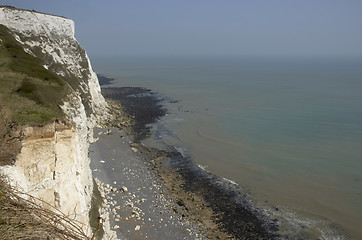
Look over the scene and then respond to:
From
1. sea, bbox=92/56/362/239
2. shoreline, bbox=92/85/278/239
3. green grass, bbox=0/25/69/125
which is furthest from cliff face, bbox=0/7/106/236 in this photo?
sea, bbox=92/56/362/239

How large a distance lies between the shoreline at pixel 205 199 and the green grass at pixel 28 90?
1159cm

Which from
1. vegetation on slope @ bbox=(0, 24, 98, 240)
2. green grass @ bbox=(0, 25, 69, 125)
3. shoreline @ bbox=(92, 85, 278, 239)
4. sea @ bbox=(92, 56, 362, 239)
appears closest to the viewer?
vegetation on slope @ bbox=(0, 24, 98, 240)

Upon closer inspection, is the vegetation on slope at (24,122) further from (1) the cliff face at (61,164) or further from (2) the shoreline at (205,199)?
(2) the shoreline at (205,199)

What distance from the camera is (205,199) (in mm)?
22594

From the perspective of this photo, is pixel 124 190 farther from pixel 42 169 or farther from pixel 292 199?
pixel 292 199

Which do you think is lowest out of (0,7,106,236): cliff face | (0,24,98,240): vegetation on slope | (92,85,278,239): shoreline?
(92,85,278,239): shoreline

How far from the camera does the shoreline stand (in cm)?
1889

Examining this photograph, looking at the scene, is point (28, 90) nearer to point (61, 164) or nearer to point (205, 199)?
point (61, 164)

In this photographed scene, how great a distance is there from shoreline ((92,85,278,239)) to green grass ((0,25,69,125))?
11591 millimetres

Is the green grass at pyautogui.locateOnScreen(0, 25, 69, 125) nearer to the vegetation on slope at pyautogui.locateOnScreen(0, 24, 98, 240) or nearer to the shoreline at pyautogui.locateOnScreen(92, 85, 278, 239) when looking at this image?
the vegetation on slope at pyautogui.locateOnScreen(0, 24, 98, 240)

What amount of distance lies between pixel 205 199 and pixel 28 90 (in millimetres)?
15410

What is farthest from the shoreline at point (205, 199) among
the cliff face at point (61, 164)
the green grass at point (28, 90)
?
the green grass at point (28, 90)

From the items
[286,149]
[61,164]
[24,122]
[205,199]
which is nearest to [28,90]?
[24,122]

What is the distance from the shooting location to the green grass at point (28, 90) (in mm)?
12448
